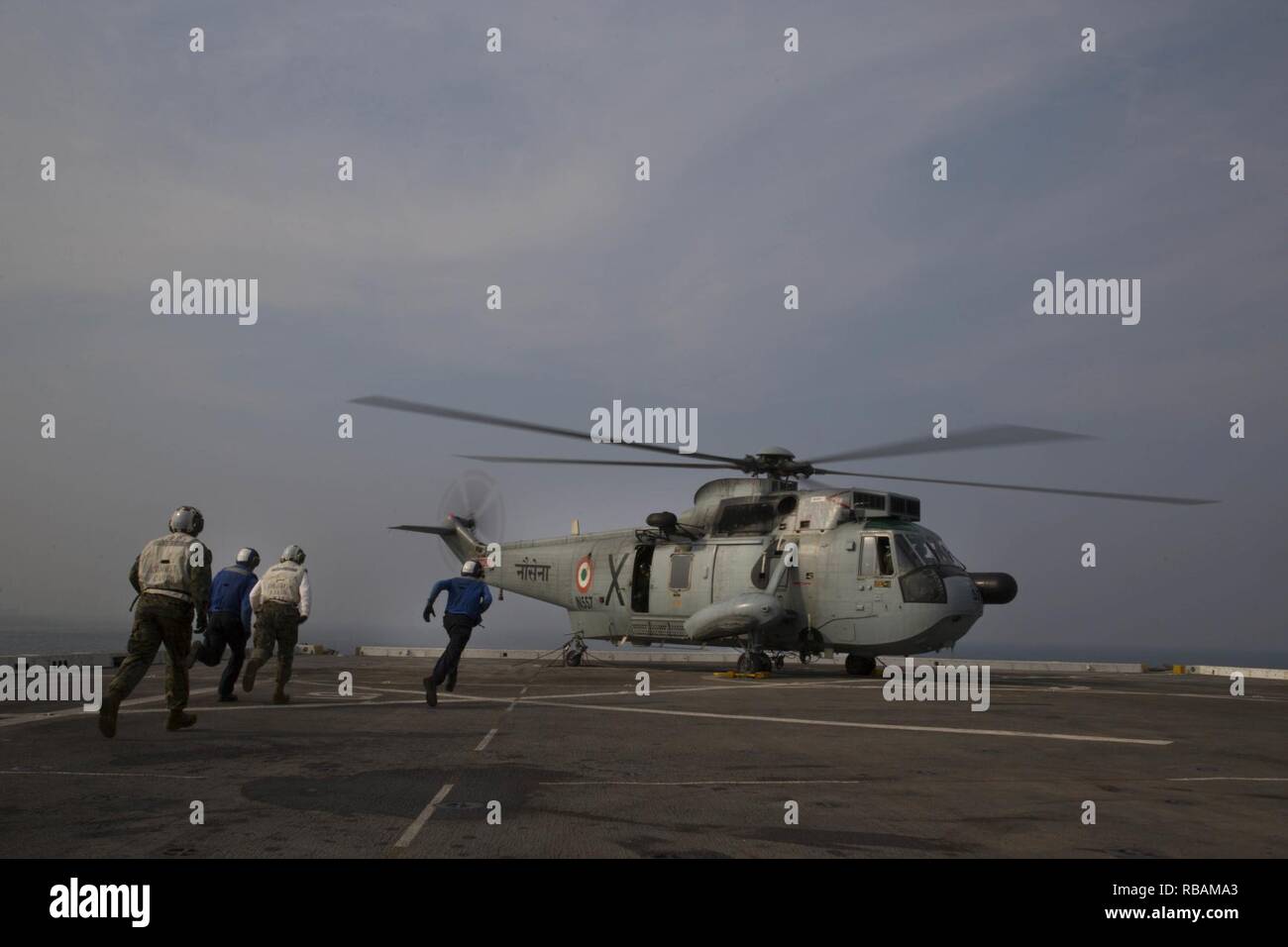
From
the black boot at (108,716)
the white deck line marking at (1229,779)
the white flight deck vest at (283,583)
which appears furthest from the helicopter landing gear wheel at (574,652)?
the white deck line marking at (1229,779)

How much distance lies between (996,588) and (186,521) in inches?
712

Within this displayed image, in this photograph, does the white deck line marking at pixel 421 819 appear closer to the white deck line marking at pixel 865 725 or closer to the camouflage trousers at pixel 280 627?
the white deck line marking at pixel 865 725

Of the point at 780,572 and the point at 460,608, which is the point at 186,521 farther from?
the point at 780,572

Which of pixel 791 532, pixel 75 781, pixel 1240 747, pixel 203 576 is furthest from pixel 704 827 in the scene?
pixel 791 532

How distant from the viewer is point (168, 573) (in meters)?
11.1

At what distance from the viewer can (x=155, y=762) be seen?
30.3 ft

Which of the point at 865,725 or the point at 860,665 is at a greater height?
the point at 865,725

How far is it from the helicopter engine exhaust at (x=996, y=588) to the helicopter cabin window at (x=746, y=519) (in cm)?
496

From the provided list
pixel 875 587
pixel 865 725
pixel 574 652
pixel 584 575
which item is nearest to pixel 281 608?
pixel 865 725
